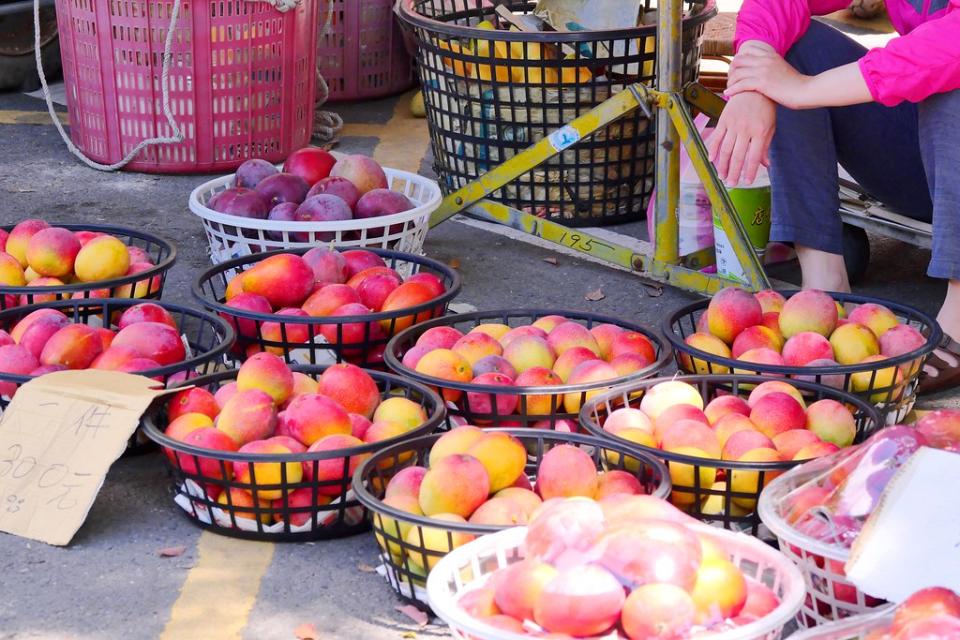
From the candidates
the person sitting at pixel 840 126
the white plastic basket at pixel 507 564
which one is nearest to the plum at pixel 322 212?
the person sitting at pixel 840 126

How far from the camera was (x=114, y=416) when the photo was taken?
2.10 metres

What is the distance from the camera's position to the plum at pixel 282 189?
3205 mm

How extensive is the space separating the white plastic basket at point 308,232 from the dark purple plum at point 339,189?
10 centimetres

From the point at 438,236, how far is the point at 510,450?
6.52ft

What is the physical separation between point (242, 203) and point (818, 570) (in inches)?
74.2

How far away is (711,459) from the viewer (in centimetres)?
191

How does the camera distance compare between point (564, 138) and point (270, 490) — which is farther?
point (564, 138)

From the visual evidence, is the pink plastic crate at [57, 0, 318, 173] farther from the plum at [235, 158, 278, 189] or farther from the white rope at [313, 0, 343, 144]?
the plum at [235, 158, 278, 189]

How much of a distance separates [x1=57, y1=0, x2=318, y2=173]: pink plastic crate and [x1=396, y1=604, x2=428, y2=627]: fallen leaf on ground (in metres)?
2.66

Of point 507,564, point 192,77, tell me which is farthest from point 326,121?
point 507,564

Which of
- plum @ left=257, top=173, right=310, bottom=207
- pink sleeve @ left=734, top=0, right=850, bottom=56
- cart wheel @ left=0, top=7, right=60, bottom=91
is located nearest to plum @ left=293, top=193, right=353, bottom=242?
plum @ left=257, top=173, right=310, bottom=207

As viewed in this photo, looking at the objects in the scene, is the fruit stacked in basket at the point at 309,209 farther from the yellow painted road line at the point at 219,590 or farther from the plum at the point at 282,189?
the yellow painted road line at the point at 219,590

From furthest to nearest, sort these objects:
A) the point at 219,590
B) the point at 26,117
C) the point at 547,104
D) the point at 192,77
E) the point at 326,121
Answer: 1. the point at 26,117
2. the point at 326,121
3. the point at 192,77
4. the point at 547,104
5. the point at 219,590

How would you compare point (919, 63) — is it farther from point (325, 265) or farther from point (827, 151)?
point (325, 265)
